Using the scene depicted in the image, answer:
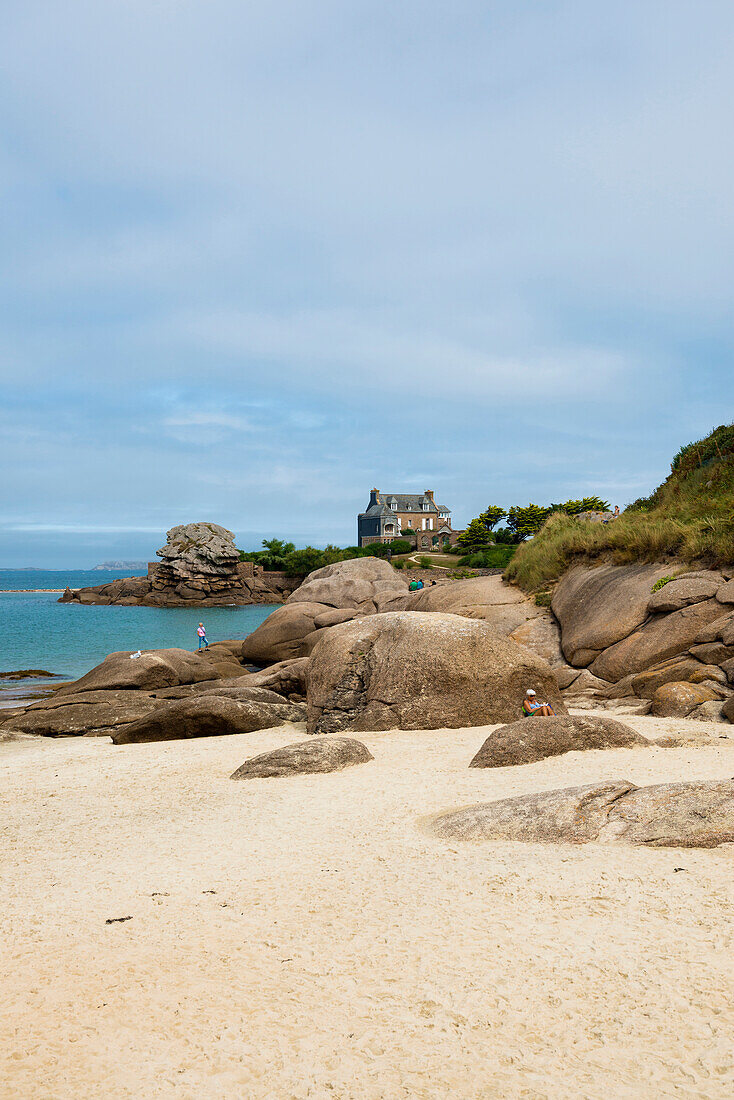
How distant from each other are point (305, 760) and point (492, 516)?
87978 millimetres

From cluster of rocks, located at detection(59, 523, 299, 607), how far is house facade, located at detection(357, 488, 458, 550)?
36385 mm

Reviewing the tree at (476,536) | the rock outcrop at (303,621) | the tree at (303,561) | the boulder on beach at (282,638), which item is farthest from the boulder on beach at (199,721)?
the tree at (476,536)

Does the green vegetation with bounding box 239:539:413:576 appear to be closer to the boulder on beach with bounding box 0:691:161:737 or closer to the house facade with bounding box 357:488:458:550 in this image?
the house facade with bounding box 357:488:458:550

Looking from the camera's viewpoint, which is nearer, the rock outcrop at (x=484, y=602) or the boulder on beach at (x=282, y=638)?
the rock outcrop at (x=484, y=602)

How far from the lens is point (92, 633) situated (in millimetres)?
50188

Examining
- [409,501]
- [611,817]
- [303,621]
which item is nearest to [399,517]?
[409,501]

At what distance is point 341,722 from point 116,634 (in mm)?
39389

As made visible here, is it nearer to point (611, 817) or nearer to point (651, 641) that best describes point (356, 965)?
point (611, 817)

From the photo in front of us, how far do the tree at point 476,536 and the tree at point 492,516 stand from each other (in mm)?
722

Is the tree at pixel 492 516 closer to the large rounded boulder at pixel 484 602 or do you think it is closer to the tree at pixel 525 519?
the tree at pixel 525 519

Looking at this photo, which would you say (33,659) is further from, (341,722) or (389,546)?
(389,546)

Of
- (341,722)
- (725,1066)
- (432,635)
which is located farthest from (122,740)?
(725,1066)

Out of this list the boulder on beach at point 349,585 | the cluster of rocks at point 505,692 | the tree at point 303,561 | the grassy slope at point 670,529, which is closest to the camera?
the cluster of rocks at point 505,692

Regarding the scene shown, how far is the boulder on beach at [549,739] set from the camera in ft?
32.7
